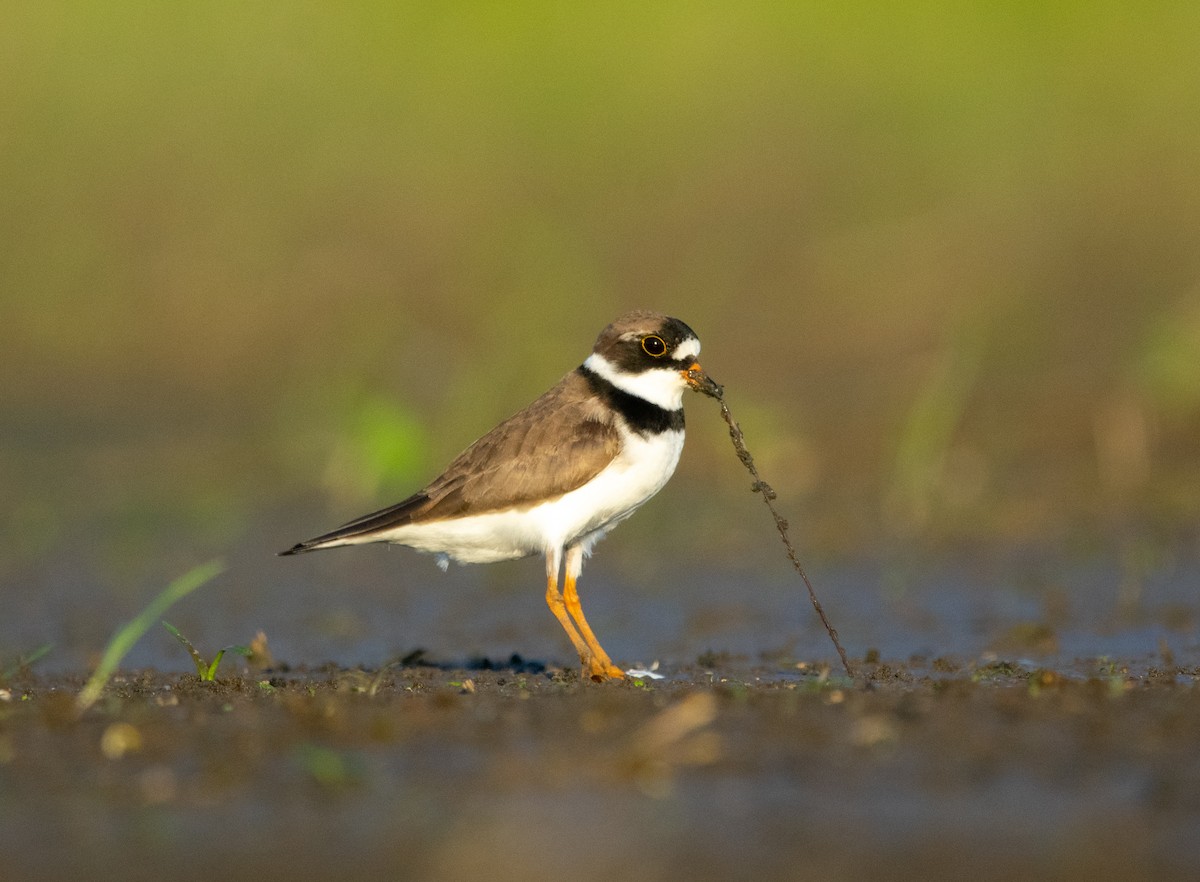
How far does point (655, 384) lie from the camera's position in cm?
872

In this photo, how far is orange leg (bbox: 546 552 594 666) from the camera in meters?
8.58

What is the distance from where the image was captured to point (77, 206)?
21.3 metres

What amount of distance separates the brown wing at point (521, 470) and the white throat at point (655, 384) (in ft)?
0.55

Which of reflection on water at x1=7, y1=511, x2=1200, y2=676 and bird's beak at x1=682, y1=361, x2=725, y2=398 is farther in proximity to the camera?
reflection on water at x1=7, y1=511, x2=1200, y2=676

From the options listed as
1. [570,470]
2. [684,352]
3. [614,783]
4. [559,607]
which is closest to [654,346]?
[684,352]

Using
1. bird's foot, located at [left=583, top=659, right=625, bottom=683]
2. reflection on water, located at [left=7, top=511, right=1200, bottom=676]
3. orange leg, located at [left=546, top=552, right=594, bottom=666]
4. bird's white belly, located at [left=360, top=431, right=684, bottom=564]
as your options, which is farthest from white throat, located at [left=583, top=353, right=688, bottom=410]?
reflection on water, located at [left=7, top=511, right=1200, bottom=676]

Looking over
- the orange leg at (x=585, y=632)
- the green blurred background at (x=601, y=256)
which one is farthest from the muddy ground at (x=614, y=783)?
the green blurred background at (x=601, y=256)

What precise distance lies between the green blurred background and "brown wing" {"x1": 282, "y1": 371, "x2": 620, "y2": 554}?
13.0 feet

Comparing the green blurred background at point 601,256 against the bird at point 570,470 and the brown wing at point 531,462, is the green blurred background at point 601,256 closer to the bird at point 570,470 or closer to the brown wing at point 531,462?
the bird at point 570,470

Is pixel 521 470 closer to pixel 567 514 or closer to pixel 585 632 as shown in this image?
pixel 567 514

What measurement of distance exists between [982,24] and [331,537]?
54.0 ft

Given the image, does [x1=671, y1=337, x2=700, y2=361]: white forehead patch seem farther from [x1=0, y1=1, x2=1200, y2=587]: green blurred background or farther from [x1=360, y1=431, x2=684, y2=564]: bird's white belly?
[x1=0, y1=1, x2=1200, y2=587]: green blurred background

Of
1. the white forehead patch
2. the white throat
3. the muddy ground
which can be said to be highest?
the white forehead patch

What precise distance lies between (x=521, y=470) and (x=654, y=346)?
85 centimetres
